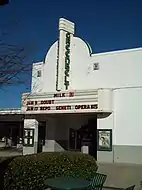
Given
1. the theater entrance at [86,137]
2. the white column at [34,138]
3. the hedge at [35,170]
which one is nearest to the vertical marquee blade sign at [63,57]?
the white column at [34,138]

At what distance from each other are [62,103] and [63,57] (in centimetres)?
351

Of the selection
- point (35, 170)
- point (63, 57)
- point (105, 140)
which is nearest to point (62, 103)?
point (63, 57)

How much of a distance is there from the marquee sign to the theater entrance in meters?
3.71

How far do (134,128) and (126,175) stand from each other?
19.1ft

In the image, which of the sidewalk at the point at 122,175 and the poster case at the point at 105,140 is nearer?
the sidewalk at the point at 122,175

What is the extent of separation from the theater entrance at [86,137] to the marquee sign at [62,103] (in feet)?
12.2

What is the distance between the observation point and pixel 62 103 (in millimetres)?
24297

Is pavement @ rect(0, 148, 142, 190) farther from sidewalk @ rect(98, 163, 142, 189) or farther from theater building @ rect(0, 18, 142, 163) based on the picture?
theater building @ rect(0, 18, 142, 163)

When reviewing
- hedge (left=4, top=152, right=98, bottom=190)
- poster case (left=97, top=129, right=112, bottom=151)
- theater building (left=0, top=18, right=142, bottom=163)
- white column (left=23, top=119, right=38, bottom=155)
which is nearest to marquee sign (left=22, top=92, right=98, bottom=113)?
theater building (left=0, top=18, right=142, bottom=163)

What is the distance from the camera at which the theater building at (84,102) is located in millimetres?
22312

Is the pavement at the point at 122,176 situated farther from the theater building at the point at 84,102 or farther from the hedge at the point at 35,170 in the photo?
the hedge at the point at 35,170

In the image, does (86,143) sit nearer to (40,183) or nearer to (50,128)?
(50,128)

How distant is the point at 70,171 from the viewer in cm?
904

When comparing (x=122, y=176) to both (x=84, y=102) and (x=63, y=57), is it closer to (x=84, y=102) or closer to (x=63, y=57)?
(x=84, y=102)
